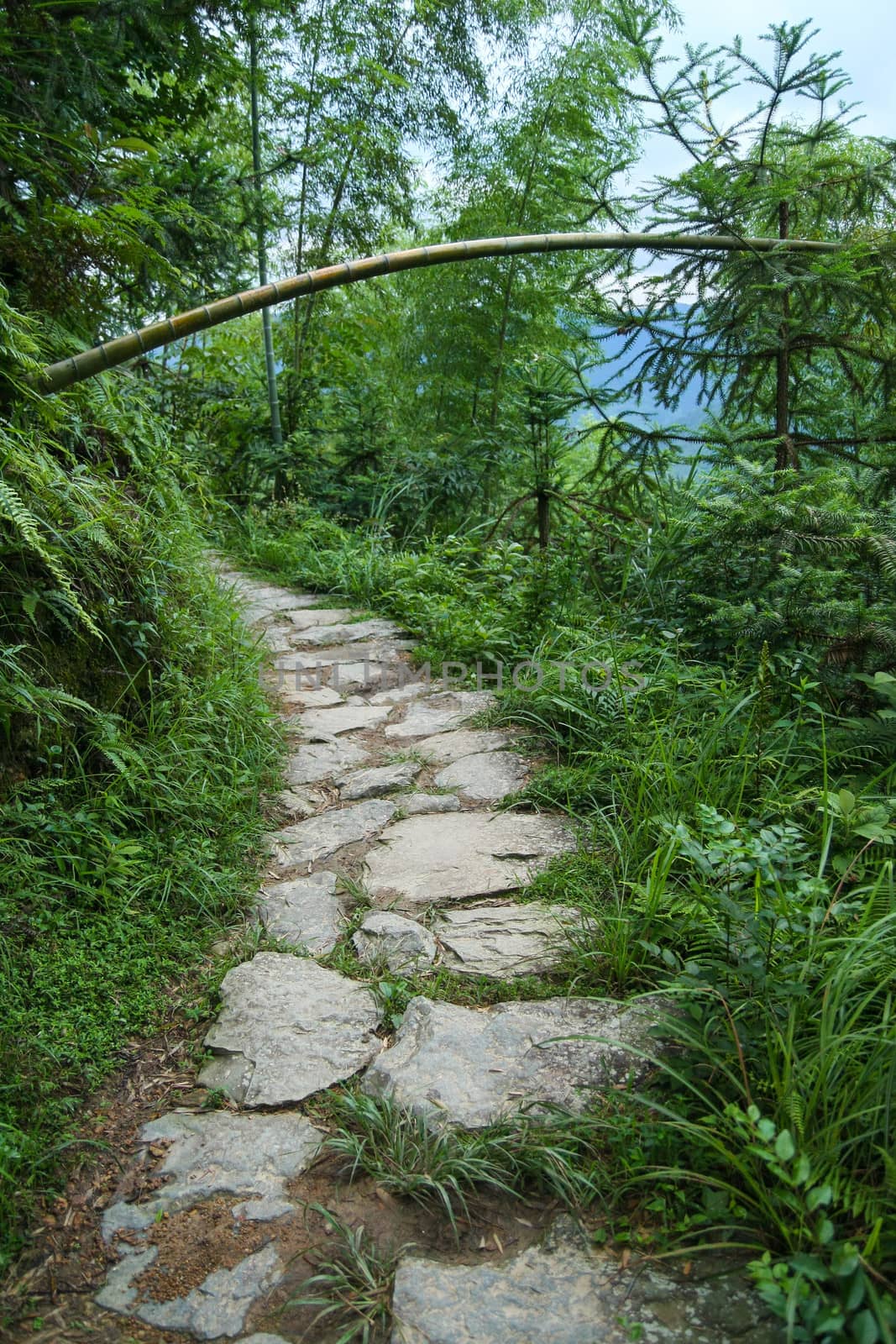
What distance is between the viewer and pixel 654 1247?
4.09ft

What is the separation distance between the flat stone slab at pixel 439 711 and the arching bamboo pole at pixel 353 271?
1658 mm

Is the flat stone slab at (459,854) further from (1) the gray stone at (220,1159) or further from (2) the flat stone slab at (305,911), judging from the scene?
(1) the gray stone at (220,1159)

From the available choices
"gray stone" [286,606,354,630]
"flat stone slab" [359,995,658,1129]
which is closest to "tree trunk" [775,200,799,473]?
"gray stone" [286,606,354,630]

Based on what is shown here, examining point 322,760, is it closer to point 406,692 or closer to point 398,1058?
point 406,692

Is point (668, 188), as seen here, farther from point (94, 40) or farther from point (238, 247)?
point (238, 247)

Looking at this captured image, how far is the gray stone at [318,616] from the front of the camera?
14.9ft

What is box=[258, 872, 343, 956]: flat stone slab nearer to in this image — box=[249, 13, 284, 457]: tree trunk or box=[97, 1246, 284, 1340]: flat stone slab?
box=[97, 1246, 284, 1340]: flat stone slab

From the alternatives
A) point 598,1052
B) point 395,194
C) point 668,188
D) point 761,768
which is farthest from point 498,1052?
point 395,194

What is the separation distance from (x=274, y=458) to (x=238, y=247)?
4.87ft

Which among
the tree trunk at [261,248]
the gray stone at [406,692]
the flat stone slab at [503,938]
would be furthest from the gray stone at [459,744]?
the tree trunk at [261,248]

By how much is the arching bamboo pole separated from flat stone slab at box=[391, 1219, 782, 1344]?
2300 mm

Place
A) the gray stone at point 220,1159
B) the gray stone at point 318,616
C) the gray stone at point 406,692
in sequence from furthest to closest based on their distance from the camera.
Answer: the gray stone at point 318,616 < the gray stone at point 406,692 < the gray stone at point 220,1159

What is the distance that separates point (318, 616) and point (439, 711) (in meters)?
1.44

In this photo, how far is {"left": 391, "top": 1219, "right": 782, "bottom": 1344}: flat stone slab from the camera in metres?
1.12
